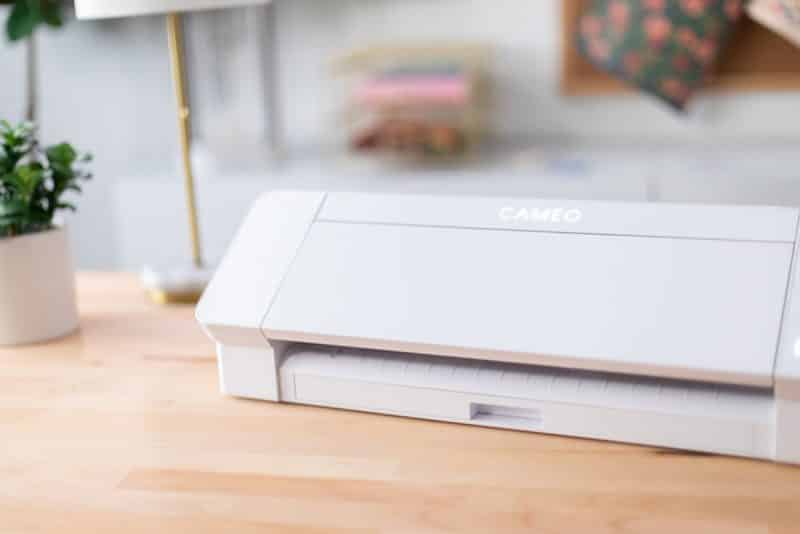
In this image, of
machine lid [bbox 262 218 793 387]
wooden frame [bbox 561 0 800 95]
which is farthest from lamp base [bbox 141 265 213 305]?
wooden frame [bbox 561 0 800 95]

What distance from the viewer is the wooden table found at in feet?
2.43

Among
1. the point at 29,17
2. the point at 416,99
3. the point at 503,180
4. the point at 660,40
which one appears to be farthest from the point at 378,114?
the point at 29,17

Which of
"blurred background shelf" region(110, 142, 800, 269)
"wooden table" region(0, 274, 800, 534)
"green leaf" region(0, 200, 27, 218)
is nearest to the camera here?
"wooden table" region(0, 274, 800, 534)

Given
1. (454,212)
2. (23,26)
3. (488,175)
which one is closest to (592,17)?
(488,175)

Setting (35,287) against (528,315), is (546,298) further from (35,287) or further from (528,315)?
(35,287)

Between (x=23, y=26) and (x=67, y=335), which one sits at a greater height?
(x=23, y=26)

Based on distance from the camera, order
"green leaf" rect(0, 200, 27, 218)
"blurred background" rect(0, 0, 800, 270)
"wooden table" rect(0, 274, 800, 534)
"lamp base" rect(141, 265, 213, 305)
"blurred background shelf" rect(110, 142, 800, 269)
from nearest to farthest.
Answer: "wooden table" rect(0, 274, 800, 534), "green leaf" rect(0, 200, 27, 218), "lamp base" rect(141, 265, 213, 305), "blurred background shelf" rect(110, 142, 800, 269), "blurred background" rect(0, 0, 800, 270)

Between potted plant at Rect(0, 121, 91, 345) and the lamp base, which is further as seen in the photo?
the lamp base

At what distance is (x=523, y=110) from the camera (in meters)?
2.84

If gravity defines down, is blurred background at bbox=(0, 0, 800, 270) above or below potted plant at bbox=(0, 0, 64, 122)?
below

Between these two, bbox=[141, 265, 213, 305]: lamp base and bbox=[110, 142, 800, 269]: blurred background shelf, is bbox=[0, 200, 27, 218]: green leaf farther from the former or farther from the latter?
bbox=[110, 142, 800, 269]: blurred background shelf

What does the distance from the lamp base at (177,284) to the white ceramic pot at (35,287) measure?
0.14 m

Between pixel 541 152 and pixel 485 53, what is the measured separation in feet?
1.11

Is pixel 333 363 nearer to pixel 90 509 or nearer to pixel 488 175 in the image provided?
pixel 90 509
